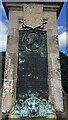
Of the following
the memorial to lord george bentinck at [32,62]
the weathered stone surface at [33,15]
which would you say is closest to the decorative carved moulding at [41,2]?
the memorial to lord george bentinck at [32,62]

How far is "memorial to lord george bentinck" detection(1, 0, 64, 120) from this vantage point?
791cm

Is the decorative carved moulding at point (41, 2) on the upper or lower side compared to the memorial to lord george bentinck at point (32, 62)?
upper

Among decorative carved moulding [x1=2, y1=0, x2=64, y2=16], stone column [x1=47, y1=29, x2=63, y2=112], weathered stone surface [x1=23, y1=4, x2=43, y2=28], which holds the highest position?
decorative carved moulding [x1=2, y1=0, x2=64, y2=16]

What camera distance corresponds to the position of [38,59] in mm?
8406

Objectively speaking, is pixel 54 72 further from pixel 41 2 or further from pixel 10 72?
pixel 41 2

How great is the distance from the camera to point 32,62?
27.5ft

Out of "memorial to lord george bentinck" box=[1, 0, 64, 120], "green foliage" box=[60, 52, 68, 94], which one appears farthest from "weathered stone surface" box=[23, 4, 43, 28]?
"green foliage" box=[60, 52, 68, 94]

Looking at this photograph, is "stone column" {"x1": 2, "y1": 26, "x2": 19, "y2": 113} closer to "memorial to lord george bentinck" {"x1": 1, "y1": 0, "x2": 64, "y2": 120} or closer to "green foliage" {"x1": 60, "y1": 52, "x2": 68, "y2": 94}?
"memorial to lord george bentinck" {"x1": 1, "y1": 0, "x2": 64, "y2": 120}

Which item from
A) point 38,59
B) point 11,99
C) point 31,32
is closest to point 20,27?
point 31,32

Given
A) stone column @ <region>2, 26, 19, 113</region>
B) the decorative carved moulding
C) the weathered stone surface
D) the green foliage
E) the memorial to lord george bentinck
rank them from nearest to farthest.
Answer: the memorial to lord george bentinck
stone column @ <region>2, 26, 19, 113</region>
the weathered stone surface
the decorative carved moulding
the green foliage

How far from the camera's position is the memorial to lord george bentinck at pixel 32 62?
791 cm

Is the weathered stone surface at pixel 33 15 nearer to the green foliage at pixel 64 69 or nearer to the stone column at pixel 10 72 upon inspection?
the stone column at pixel 10 72

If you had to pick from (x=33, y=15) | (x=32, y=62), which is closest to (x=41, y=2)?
(x=33, y=15)

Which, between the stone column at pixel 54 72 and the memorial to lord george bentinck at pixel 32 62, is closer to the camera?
the memorial to lord george bentinck at pixel 32 62
